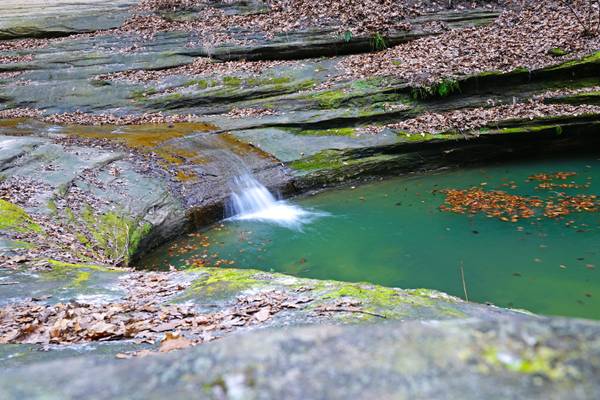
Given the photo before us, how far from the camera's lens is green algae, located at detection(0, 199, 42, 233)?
287 inches

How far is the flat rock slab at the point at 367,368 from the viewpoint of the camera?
42.1 inches

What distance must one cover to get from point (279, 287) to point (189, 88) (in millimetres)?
13073

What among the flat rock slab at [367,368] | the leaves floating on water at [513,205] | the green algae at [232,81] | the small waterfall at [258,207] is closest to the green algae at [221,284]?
the flat rock slab at [367,368]

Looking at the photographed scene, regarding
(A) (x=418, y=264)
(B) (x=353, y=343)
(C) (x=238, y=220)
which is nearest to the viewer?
(B) (x=353, y=343)

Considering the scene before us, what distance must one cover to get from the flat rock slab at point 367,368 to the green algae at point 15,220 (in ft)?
22.6

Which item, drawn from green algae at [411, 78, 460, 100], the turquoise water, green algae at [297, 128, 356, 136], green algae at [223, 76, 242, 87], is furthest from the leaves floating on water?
green algae at [223, 76, 242, 87]

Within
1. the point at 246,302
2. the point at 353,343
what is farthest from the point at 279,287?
the point at 353,343

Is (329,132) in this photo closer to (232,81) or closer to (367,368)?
(232,81)

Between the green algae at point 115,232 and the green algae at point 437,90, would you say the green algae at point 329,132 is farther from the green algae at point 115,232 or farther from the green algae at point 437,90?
the green algae at point 115,232

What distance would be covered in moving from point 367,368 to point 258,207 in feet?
35.7

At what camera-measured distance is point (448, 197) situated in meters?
11.6

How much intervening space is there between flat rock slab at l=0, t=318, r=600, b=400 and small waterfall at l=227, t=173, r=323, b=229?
32.1 ft

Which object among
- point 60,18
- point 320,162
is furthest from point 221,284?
point 60,18

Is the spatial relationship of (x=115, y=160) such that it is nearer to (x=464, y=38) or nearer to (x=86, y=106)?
(x=86, y=106)
